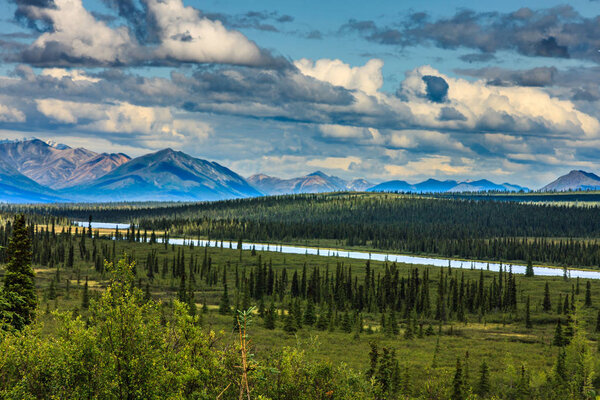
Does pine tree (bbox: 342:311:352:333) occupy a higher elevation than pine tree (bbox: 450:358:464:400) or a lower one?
lower

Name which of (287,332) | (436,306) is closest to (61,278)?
(287,332)

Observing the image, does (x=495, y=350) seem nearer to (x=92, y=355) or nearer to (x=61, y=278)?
(x=92, y=355)

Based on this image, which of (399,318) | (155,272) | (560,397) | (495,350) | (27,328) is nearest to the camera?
(27,328)

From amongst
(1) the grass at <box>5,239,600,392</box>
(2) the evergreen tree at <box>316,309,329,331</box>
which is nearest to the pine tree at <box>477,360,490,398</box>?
(1) the grass at <box>5,239,600,392</box>

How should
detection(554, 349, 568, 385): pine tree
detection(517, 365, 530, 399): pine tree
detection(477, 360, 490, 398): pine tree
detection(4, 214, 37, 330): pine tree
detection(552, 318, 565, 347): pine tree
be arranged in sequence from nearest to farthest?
detection(4, 214, 37, 330): pine tree
detection(517, 365, 530, 399): pine tree
detection(477, 360, 490, 398): pine tree
detection(554, 349, 568, 385): pine tree
detection(552, 318, 565, 347): pine tree

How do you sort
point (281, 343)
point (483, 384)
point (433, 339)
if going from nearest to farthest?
1. point (483, 384)
2. point (281, 343)
3. point (433, 339)

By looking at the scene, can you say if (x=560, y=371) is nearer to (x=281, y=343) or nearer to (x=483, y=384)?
(x=483, y=384)

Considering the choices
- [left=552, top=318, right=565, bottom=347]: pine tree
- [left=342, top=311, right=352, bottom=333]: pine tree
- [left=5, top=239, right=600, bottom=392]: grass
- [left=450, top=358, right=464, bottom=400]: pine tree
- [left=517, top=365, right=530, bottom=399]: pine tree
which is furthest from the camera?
[left=342, top=311, right=352, bottom=333]: pine tree

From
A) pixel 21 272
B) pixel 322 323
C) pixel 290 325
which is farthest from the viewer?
pixel 322 323

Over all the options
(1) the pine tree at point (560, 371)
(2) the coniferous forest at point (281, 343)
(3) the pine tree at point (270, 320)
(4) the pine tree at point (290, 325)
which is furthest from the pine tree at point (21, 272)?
(1) the pine tree at point (560, 371)

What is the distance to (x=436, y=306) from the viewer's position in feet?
446

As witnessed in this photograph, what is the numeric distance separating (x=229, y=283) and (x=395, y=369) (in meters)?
111

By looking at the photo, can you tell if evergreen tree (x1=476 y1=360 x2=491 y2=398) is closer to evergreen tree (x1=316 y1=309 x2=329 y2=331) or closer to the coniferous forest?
the coniferous forest

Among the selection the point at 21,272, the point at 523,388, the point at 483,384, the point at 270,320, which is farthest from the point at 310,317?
the point at 21,272
